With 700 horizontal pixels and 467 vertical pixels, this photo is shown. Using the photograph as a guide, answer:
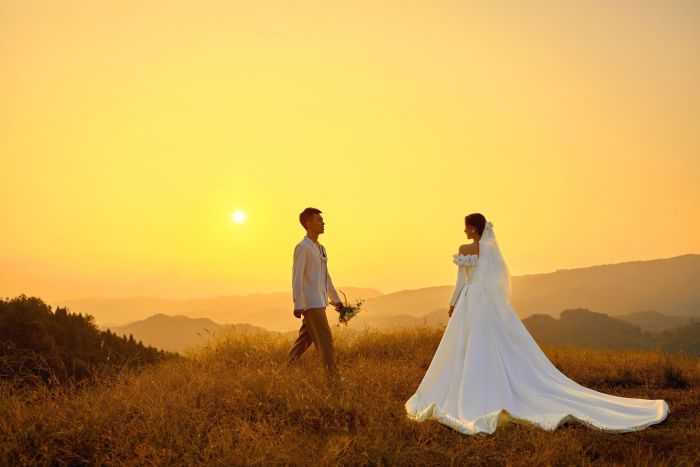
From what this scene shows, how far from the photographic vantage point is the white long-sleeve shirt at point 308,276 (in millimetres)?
9562

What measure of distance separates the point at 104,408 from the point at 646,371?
9.17m

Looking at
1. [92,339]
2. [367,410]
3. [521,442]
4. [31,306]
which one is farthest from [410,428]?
[31,306]

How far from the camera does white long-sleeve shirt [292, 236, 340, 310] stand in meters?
9.56

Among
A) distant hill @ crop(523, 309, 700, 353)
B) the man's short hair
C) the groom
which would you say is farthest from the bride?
distant hill @ crop(523, 309, 700, 353)

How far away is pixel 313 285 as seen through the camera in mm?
9734

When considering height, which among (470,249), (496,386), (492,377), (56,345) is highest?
(470,249)

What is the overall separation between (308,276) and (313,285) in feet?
0.53

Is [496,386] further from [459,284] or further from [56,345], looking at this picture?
[56,345]

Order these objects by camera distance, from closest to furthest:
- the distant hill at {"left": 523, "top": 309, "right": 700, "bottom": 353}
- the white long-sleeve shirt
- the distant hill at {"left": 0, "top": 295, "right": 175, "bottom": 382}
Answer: the white long-sleeve shirt
the distant hill at {"left": 0, "top": 295, "right": 175, "bottom": 382}
the distant hill at {"left": 523, "top": 309, "right": 700, "bottom": 353}

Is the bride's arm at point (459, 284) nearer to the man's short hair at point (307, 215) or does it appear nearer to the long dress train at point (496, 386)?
the long dress train at point (496, 386)

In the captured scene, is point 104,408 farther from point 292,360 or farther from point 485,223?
point 485,223

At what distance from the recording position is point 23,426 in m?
6.63

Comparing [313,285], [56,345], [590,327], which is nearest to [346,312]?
[313,285]

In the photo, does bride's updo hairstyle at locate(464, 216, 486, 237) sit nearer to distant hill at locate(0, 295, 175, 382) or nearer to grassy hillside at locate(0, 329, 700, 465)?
grassy hillside at locate(0, 329, 700, 465)
